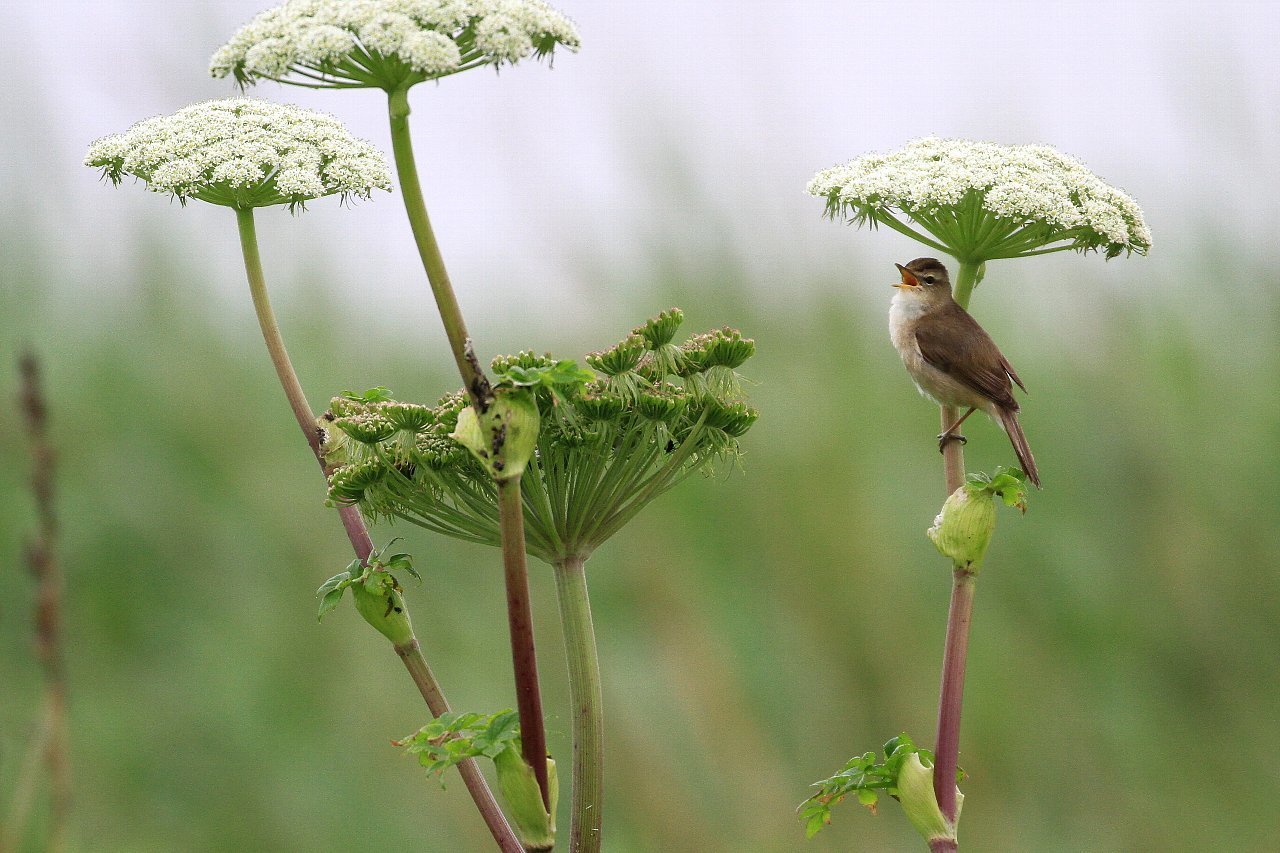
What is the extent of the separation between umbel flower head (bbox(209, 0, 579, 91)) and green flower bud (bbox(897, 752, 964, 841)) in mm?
1466

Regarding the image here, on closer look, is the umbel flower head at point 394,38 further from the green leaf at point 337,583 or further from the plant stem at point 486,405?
the green leaf at point 337,583

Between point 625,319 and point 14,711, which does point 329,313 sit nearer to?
point 625,319

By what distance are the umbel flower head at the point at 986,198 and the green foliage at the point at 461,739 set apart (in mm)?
1197

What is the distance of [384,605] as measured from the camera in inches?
90.3

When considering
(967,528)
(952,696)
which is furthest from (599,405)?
(952,696)

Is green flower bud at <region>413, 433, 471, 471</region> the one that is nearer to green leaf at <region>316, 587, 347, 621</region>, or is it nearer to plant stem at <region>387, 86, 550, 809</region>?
plant stem at <region>387, 86, 550, 809</region>

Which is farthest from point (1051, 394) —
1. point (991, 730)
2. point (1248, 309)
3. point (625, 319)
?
point (625, 319)

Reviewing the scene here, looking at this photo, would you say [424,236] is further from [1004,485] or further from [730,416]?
[1004,485]

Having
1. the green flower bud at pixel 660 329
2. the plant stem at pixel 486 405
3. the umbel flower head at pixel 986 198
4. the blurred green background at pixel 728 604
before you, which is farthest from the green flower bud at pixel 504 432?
the blurred green background at pixel 728 604

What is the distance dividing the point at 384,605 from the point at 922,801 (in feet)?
3.56

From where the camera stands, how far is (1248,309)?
6195mm

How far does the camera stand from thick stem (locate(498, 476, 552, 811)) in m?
1.92

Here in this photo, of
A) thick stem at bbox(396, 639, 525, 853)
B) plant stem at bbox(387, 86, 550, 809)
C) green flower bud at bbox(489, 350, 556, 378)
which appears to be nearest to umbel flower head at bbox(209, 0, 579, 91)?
plant stem at bbox(387, 86, 550, 809)

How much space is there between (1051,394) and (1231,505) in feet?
3.24
